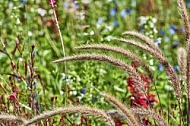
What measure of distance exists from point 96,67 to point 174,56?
1.84 m

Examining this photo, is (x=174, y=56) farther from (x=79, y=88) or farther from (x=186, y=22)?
(x=186, y=22)

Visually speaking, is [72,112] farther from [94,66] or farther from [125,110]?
[94,66]

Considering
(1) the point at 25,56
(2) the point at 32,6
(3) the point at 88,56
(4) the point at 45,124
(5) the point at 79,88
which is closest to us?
(3) the point at 88,56

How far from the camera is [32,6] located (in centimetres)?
651

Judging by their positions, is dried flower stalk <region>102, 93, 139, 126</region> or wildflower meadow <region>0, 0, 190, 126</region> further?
wildflower meadow <region>0, 0, 190, 126</region>

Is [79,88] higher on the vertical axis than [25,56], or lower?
lower

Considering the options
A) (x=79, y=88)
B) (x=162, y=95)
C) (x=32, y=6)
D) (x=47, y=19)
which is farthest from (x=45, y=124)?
(x=47, y=19)

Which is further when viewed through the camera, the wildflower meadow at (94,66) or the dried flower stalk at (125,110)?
the wildflower meadow at (94,66)

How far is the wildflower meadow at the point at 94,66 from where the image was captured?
297cm

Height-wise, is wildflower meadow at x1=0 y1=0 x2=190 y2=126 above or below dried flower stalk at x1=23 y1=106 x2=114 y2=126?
above

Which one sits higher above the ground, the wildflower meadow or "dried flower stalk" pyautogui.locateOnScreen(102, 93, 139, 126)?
the wildflower meadow

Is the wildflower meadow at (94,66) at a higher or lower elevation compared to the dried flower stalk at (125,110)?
higher

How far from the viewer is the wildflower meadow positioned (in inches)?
117

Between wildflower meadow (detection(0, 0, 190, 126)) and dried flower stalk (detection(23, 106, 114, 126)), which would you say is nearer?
dried flower stalk (detection(23, 106, 114, 126))
